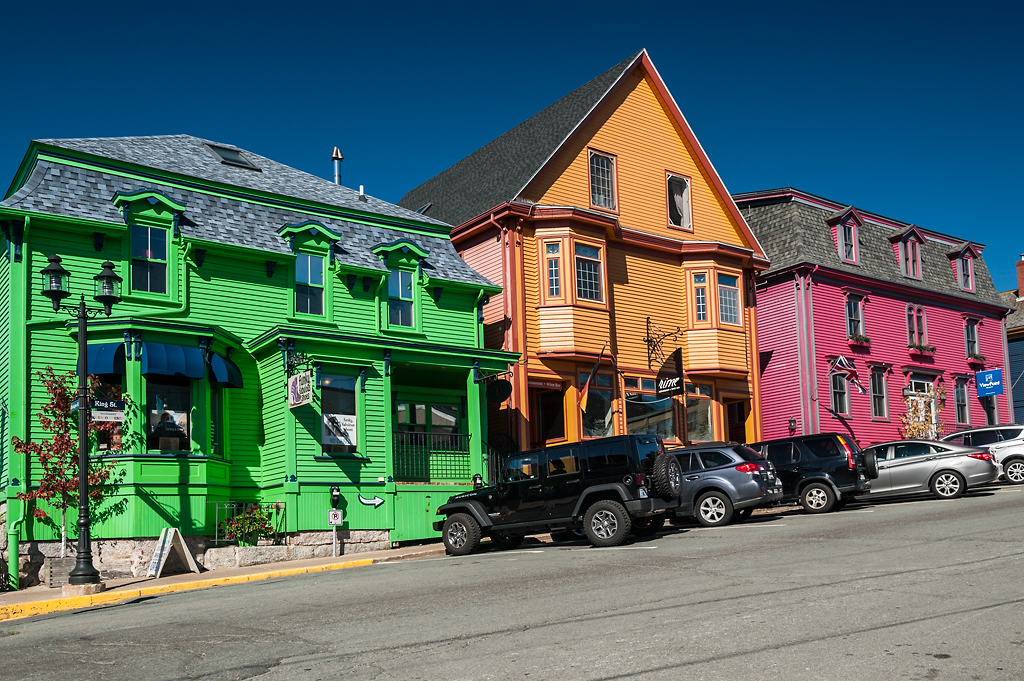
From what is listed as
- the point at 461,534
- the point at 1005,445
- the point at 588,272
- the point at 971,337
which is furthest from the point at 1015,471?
the point at 461,534

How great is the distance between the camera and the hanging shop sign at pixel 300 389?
2033 centimetres

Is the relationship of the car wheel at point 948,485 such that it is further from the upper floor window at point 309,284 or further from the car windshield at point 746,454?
the upper floor window at point 309,284

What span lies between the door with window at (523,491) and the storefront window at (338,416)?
4.84 metres

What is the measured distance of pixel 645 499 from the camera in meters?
17.4

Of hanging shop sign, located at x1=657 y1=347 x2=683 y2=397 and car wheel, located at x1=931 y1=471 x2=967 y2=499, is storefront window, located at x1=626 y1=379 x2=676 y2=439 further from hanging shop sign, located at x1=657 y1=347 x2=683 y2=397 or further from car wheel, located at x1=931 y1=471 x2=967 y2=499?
car wheel, located at x1=931 y1=471 x2=967 y2=499

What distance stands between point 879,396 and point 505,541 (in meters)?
21.0

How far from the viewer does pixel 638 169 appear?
30.9 meters

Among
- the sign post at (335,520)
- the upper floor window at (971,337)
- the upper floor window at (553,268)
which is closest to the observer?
the sign post at (335,520)

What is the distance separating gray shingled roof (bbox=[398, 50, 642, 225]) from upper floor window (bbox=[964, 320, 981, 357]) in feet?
63.0

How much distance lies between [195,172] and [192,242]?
2.67 meters

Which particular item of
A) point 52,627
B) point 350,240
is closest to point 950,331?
point 350,240

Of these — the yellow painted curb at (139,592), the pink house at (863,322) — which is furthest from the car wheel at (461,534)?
the pink house at (863,322)

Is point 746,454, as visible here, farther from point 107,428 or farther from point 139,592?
point 107,428

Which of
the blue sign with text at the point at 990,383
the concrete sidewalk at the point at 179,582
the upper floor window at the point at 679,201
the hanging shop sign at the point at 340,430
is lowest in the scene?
the concrete sidewalk at the point at 179,582
